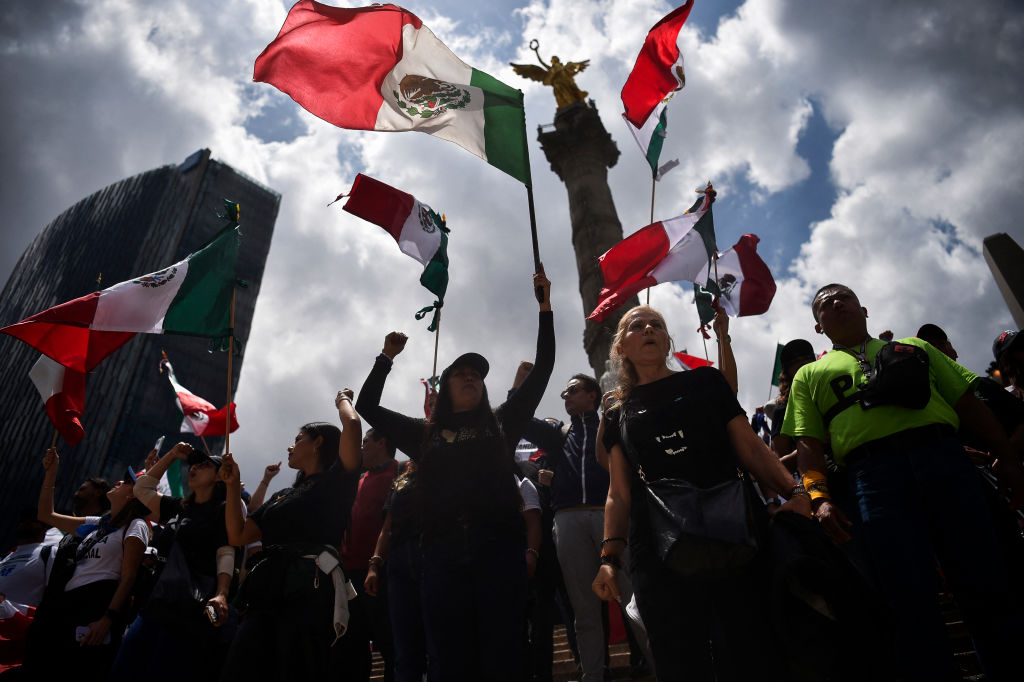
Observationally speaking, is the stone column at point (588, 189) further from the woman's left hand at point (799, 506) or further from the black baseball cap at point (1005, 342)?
the woman's left hand at point (799, 506)

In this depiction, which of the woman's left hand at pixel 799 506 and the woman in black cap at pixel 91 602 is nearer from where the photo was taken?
the woman's left hand at pixel 799 506

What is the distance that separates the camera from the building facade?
50.1 meters

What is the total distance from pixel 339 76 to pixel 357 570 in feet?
12.0

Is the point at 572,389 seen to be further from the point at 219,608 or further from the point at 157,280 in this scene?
the point at 157,280

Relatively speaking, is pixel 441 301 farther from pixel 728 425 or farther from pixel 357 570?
pixel 728 425

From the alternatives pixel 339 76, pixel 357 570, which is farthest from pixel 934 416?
pixel 339 76

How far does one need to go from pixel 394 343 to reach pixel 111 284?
6991 cm

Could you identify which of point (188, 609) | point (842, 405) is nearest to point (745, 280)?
point (842, 405)

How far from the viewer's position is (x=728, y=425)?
2285 mm

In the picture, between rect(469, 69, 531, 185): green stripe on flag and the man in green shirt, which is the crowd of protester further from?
rect(469, 69, 531, 185): green stripe on flag

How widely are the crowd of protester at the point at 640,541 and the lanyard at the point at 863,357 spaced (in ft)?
0.04

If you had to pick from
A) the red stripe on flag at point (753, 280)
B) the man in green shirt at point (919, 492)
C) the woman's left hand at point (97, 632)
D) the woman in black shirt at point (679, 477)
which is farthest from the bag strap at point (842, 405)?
the woman's left hand at point (97, 632)

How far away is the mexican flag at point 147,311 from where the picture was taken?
4.57 meters

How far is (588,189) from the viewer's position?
15.9 m
